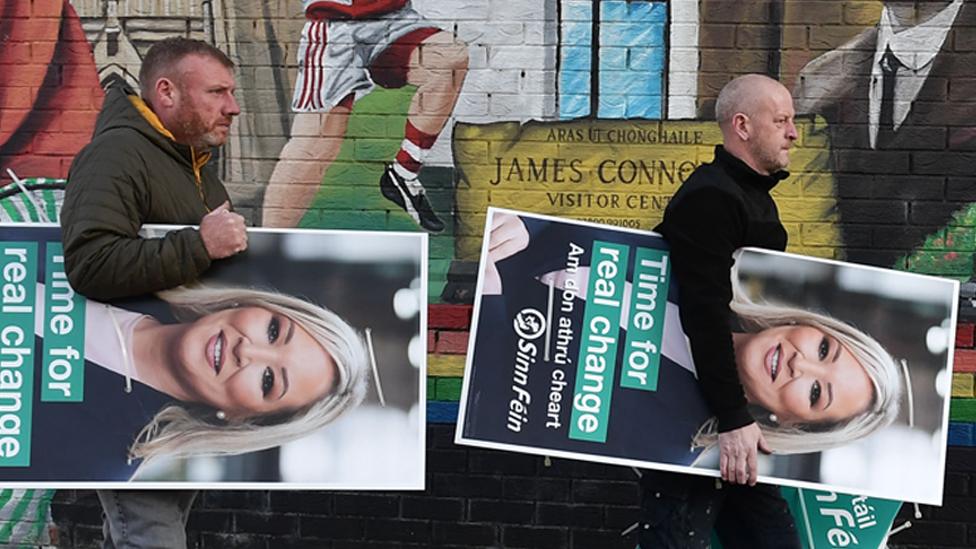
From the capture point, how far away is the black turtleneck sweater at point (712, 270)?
3.20m

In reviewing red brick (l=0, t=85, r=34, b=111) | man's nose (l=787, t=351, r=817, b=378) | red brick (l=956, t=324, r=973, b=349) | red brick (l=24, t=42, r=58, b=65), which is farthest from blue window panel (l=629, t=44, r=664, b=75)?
red brick (l=0, t=85, r=34, b=111)

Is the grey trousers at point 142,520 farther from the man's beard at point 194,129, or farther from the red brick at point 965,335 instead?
the red brick at point 965,335

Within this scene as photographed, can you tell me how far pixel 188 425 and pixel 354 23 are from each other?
2.21m

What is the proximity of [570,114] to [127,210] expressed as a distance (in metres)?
2.24

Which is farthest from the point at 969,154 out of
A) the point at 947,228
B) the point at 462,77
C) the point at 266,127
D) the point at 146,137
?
the point at 146,137

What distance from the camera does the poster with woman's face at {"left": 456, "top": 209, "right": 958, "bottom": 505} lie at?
3.34 metres

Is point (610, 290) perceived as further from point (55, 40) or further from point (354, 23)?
point (55, 40)

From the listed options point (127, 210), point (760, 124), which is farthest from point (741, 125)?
point (127, 210)

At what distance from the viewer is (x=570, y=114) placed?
15.9 feet

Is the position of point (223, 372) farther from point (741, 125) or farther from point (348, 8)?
point (348, 8)

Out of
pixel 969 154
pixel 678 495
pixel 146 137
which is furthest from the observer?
pixel 969 154

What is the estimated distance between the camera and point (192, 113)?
3197mm

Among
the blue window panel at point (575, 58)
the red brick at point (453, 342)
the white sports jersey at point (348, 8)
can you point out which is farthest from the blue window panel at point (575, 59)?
the red brick at point (453, 342)

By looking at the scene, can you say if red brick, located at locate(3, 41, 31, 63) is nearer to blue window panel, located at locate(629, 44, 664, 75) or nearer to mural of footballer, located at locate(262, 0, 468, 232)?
mural of footballer, located at locate(262, 0, 468, 232)
